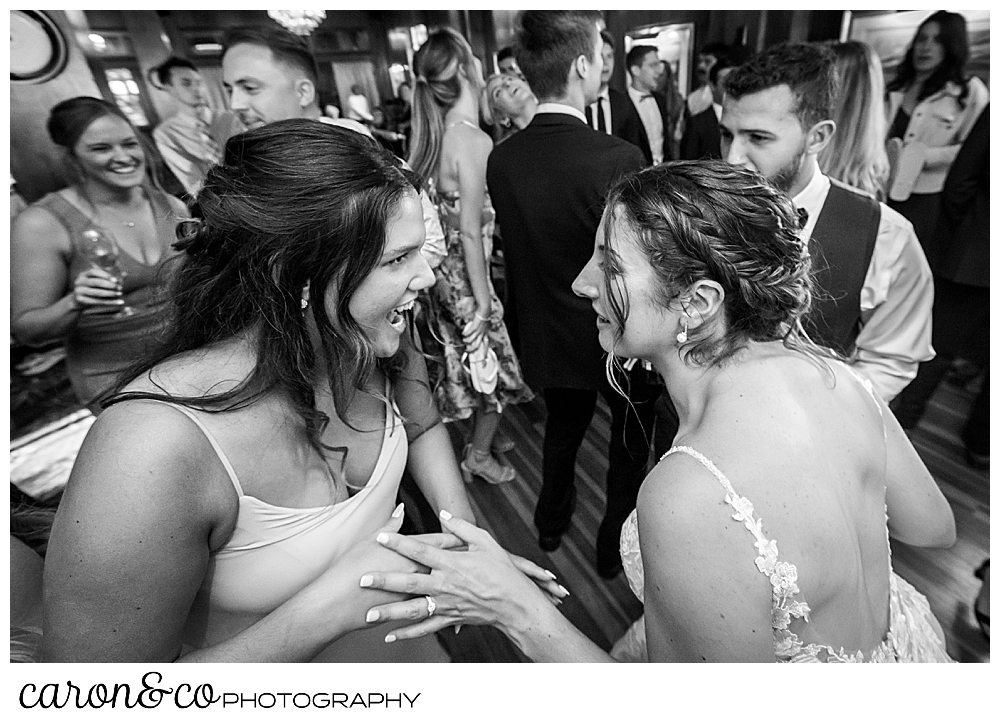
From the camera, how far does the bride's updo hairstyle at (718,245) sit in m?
0.76

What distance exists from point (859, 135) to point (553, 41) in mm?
580

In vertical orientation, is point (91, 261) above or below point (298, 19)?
below

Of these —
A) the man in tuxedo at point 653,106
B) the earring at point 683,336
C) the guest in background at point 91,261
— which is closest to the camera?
the earring at point 683,336

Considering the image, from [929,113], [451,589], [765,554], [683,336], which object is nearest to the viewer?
[765,554]

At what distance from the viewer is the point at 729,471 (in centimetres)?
71

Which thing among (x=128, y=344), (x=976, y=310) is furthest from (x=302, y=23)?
(x=976, y=310)

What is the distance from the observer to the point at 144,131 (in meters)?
1.00

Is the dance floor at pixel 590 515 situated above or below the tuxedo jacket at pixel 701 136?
below

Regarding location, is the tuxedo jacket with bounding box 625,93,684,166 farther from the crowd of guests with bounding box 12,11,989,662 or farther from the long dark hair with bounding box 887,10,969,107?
the long dark hair with bounding box 887,10,969,107

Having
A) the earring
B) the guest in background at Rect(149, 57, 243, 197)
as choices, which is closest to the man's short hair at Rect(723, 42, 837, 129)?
the earring

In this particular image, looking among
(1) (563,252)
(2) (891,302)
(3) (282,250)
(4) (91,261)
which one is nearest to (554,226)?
(1) (563,252)

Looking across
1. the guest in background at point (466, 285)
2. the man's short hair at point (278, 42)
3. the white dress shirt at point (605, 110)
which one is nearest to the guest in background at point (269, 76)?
the man's short hair at point (278, 42)

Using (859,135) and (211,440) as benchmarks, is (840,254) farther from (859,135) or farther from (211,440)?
(211,440)

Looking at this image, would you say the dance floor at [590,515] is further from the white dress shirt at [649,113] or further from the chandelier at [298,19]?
the chandelier at [298,19]
